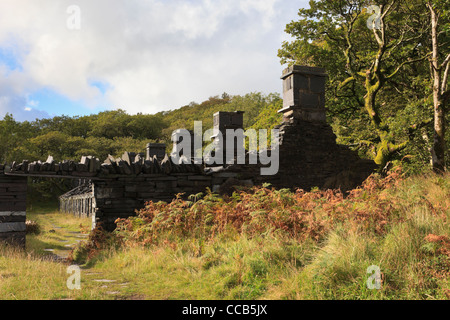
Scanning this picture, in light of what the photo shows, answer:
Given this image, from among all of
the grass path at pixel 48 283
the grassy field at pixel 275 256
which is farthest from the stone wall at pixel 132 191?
the grass path at pixel 48 283

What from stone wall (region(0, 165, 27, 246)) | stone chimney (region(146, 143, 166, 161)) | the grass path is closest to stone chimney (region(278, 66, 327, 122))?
the grass path

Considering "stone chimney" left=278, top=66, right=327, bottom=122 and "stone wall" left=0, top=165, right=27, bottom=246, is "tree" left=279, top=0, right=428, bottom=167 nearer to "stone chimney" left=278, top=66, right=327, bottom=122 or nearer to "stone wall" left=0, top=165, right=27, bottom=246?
"stone chimney" left=278, top=66, right=327, bottom=122

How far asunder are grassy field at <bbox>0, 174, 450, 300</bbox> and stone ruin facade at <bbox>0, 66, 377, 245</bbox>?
169 centimetres

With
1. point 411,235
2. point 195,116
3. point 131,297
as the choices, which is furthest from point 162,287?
point 195,116

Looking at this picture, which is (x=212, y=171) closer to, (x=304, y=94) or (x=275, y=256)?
(x=304, y=94)

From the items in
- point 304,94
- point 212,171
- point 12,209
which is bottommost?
point 12,209

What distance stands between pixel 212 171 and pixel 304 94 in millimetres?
3674

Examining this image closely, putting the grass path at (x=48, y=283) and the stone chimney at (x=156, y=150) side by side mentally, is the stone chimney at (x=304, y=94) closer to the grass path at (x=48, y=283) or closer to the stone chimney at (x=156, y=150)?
the grass path at (x=48, y=283)

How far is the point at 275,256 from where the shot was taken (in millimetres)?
4844

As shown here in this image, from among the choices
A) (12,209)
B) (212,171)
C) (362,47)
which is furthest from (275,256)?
(362,47)

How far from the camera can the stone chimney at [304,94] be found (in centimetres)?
1062

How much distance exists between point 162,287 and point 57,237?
10.1 m

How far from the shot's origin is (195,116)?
5241 centimetres

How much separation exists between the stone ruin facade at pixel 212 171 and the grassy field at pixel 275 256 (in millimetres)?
1692
